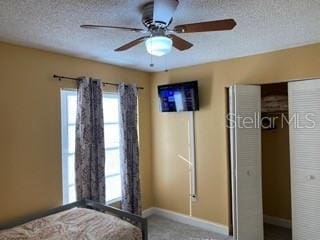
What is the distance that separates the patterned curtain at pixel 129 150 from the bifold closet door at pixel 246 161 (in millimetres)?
1424

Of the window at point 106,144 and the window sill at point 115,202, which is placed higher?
the window at point 106,144

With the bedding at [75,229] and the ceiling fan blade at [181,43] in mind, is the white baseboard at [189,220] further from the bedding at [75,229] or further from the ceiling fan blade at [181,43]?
the ceiling fan blade at [181,43]

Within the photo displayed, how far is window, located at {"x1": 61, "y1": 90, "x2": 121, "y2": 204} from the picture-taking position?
3.27 meters

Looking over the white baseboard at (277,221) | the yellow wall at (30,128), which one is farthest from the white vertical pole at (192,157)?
the yellow wall at (30,128)

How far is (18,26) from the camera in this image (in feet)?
7.41

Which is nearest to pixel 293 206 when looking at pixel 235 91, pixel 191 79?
pixel 235 91

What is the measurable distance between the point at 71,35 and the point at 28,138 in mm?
1198

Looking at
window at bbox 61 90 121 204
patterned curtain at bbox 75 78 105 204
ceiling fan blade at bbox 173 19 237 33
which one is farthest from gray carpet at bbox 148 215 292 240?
ceiling fan blade at bbox 173 19 237 33

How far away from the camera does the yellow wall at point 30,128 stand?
2.69 meters

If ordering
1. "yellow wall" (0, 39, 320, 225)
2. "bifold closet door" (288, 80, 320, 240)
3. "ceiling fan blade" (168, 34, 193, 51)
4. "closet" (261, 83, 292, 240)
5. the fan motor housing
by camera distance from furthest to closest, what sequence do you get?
"closet" (261, 83, 292, 240) → "bifold closet door" (288, 80, 320, 240) → "yellow wall" (0, 39, 320, 225) → "ceiling fan blade" (168, 34, 193, 51) → the fan motor housing

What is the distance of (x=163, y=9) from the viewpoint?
1.61m

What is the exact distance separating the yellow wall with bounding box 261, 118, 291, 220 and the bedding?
239 centimetres

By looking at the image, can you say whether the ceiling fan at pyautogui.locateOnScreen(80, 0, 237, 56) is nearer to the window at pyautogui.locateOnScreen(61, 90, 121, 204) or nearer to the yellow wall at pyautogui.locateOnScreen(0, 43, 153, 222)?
the yellow wall at pyautogui.locateOnScreen(0, 43, 153, 222)

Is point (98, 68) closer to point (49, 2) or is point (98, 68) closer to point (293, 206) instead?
point (49, 2)
